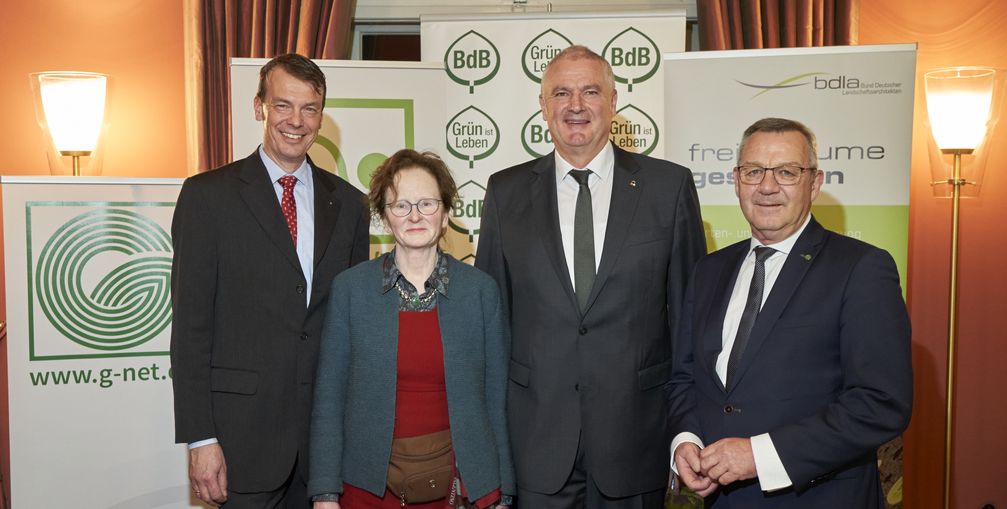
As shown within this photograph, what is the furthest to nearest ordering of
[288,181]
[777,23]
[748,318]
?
[777,23] < [288,181] < [748,318]

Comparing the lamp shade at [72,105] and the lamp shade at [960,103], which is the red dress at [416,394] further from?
the lamp shade at [960,103]

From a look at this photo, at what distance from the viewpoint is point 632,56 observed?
441 cm

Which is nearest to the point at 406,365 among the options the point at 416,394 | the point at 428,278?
the point at 416,394

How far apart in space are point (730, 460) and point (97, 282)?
293 centimetres

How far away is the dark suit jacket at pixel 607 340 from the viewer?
2545 mm

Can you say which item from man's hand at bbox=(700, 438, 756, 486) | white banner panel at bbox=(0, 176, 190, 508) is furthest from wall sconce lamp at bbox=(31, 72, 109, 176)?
man's hand at bbox=(700, 438, 756, 486)

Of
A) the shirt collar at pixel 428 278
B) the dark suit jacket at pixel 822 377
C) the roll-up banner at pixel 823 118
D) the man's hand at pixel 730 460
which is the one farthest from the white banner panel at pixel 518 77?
the man's hand at pixel 730 460

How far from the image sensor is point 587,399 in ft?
8.37

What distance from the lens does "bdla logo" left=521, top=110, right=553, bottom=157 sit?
4.47 m

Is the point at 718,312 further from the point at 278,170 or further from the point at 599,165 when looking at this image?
the point at 278,170

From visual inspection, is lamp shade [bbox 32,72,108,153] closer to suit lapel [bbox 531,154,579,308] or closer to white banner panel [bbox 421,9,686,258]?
white banner panel [bbox 421,9,686,258]

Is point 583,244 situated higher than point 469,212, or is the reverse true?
point 469,212

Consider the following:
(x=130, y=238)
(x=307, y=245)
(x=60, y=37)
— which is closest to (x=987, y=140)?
(x=307, y=245)

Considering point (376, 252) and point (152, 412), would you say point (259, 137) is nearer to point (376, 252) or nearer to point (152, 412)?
point (376, 252)
